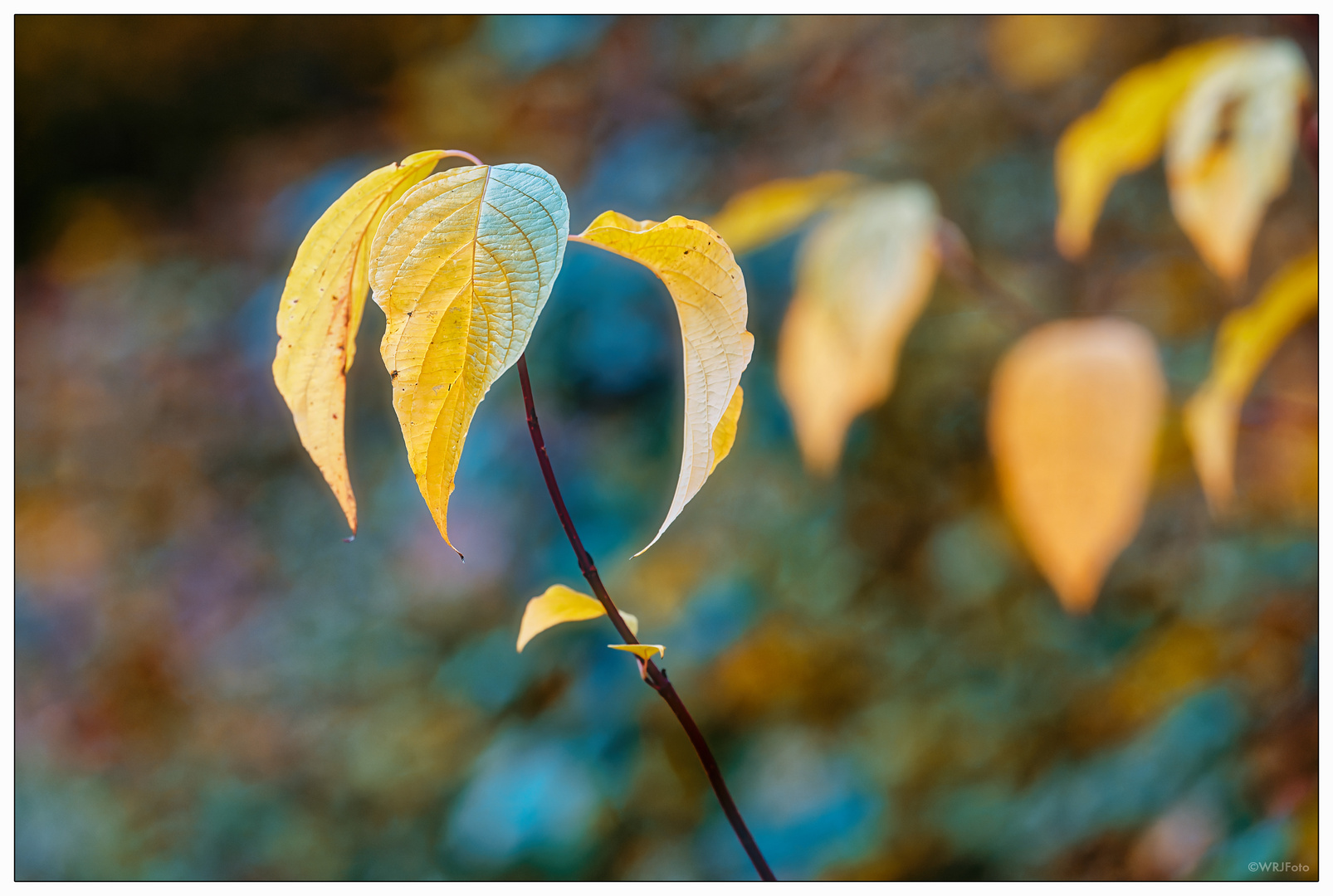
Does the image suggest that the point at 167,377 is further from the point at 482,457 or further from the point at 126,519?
the point at 482,457

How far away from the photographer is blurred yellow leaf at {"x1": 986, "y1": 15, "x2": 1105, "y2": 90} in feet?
2.15

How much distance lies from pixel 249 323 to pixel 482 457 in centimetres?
25

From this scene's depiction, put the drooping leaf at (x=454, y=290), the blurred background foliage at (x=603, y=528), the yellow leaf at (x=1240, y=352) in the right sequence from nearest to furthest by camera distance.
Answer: the drooping leaf at (x=454, y=290) < the yellow leaf at (x=1240, y=352) < the blurred background foliage at (x=603, y=528)

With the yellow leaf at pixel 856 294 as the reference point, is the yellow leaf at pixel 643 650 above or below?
below

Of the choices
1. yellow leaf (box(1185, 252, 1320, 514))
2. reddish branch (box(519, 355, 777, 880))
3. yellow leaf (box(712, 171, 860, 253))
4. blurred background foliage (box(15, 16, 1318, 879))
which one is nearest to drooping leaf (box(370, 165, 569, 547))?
reddish branch (box(519, 355, 777, 880))

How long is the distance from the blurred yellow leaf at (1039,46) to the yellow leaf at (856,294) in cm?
34

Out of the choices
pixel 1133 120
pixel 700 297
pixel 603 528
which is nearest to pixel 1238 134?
pixel 1133 120

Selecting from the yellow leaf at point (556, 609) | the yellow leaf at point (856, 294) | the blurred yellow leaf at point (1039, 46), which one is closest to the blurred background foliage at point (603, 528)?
the blurred yellow leaf at point (1039, 46)

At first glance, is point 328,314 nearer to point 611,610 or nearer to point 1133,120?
point 611,610

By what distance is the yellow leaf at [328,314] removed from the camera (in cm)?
17

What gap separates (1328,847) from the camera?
49cm

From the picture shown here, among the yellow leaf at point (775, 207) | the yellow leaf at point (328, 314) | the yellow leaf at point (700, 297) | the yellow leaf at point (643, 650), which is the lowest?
the yellow leaf at point (643, 650)

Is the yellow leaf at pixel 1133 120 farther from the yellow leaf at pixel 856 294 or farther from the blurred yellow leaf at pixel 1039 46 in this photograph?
the blurred yellow leaf at pixel 1039 46
